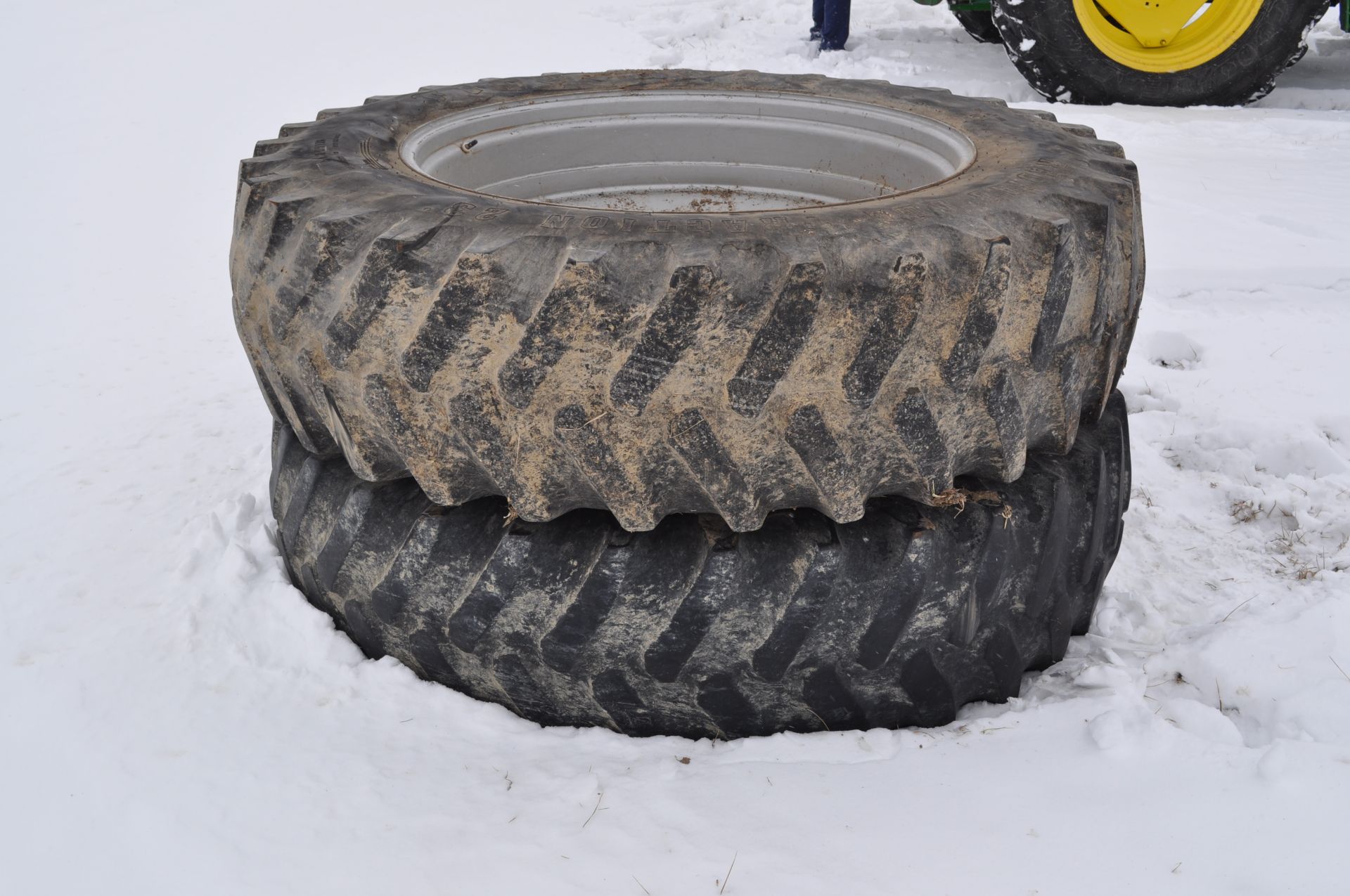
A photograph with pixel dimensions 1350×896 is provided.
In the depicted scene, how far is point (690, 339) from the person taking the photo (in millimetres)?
1317

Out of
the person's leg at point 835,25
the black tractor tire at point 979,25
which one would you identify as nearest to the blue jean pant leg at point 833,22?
the person's leg at point 835,25

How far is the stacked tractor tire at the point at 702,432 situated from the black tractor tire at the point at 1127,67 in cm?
378

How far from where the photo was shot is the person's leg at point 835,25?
6.32 metres

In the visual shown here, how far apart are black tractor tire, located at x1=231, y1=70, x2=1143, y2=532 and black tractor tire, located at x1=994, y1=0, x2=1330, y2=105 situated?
404 centimetres

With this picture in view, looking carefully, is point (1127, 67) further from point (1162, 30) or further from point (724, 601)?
point (724, 601)

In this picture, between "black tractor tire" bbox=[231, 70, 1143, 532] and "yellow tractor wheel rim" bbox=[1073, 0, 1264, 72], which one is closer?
"black tractor tire" bbox=[231, 70, 1143, 532]

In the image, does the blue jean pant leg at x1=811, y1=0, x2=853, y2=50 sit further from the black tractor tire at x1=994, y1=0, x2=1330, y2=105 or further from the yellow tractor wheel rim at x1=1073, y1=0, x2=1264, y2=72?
the yellow tractor wheel rim at x1=1073, y1=0, x2=1264, y2=72

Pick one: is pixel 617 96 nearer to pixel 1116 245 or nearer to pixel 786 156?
pixel 786 156

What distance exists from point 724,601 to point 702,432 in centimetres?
27

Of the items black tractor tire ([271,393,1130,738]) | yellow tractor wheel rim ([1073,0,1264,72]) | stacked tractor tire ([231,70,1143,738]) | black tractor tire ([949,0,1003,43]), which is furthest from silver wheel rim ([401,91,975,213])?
black tractor tire ([949,0,1003,43])

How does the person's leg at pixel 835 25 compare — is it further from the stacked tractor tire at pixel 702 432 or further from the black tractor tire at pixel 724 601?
the black tractor tire at pixel 724 601

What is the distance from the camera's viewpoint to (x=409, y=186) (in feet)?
5.48

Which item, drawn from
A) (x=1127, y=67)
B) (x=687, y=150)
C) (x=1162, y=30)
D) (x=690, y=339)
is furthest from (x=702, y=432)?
(x=1162, y=30)

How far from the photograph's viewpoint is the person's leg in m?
6.32
